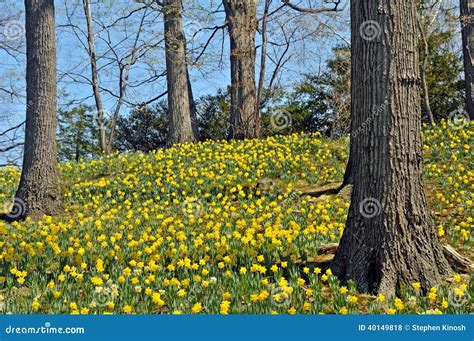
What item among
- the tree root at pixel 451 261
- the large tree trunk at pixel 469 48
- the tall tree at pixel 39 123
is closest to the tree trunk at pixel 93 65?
the tall tree at pixel 39 123

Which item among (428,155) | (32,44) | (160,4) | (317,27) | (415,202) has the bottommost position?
(415,202)

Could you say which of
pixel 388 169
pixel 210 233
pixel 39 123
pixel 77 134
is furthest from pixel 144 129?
pixel 388 169

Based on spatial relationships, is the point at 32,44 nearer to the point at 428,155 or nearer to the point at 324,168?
the point at 324,168

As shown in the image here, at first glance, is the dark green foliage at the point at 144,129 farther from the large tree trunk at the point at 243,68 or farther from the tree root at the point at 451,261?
the tree root at the point at 451,261

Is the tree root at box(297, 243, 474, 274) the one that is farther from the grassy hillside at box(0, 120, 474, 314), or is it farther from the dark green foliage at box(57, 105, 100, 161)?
the dark green foliage at box(57, 105, 100, 161)

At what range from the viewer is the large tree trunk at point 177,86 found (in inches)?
665

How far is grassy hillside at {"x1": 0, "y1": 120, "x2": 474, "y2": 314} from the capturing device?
4691 mm

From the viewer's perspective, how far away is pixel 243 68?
53.0 feet

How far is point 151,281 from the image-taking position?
524 cm

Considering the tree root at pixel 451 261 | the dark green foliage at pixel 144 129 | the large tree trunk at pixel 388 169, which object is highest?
the dark green foliage at pixel 144 129

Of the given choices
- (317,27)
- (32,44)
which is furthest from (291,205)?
(317,27)

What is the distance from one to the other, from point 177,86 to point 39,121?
7.40 metres

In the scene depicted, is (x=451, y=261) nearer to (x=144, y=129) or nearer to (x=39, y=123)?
(x=39, y=123)

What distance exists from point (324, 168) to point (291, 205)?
88.0 inches
